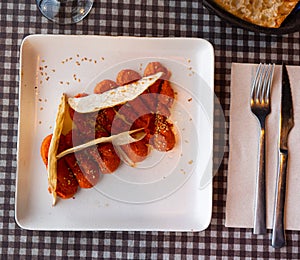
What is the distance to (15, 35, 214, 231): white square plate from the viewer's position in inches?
34.7

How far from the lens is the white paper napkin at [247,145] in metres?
0.90

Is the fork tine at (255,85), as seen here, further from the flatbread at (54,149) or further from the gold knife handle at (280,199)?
the flatbread at (54,149)

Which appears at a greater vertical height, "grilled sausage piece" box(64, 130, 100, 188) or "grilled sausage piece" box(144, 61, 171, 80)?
"grilled sausage piece" box(144, 61, 171, 80)

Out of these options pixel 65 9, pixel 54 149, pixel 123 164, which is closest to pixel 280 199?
pixel 123 164

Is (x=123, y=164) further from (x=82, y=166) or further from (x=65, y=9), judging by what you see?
(x=65, y=9)

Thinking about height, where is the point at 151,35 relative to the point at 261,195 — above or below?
above

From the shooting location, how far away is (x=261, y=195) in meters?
0.90

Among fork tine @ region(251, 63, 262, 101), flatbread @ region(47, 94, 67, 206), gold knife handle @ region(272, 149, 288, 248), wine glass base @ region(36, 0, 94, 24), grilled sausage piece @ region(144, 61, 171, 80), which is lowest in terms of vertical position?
gold knife handle @ region(272, 149, 288, 248)

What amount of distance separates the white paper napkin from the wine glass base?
30 centimetres

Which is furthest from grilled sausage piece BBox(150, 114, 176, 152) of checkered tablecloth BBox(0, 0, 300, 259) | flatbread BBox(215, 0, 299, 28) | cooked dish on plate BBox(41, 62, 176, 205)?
flatbread BBox(215, 0, 299, 28)

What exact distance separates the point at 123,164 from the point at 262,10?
370 millimetres

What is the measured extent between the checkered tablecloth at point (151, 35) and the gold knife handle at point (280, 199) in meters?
0.02

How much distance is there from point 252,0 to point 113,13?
0.84ft

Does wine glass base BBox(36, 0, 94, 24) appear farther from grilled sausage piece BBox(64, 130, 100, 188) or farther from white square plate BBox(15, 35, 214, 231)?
grilled sausage piece BBox(64, 130, 100, 188)
